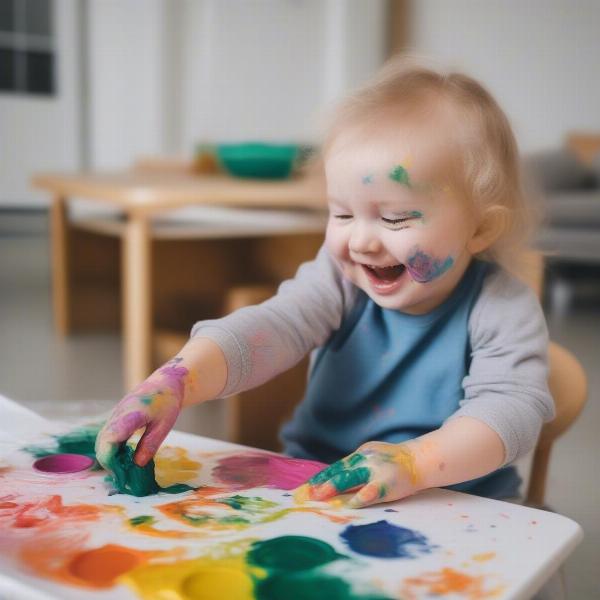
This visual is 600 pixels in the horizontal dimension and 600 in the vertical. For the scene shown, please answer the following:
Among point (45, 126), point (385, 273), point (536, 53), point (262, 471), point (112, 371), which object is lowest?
point (112, 371)

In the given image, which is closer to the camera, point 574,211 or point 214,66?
point 574,211

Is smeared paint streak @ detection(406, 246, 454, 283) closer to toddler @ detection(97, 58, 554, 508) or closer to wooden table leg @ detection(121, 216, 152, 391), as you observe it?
toddler @ detection(97, 58, 554, 508)

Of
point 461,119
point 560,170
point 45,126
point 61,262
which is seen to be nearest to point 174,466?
point 461,119

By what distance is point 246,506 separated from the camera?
61cm

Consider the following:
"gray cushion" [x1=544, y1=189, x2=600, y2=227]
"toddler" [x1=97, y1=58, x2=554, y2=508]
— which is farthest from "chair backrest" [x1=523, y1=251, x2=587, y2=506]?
"gray cushion" [x1=544, y1=189, x2=600, y2=227]

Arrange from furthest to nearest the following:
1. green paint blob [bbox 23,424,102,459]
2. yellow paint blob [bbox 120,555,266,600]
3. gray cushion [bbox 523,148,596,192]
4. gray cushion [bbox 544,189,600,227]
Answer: gray cushion [bbox 523,148,596,192], gray cushion [bbox 544,189,600,227], green paint blob [bbox 23,424,102,459], yellow paint blob [bbox 120,555,266,600]

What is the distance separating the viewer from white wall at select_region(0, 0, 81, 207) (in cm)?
525

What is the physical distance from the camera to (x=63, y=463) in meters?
0.69

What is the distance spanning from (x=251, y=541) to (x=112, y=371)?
200 centimetres

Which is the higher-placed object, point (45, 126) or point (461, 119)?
point (45, 126)

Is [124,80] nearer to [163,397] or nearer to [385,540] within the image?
[163,397]

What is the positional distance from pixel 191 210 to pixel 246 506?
2581mm

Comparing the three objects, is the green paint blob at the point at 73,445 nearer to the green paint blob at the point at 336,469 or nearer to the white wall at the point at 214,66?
the green paint blob at the point at 336,469

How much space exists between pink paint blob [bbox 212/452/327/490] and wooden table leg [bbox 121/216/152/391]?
1.29 meters
